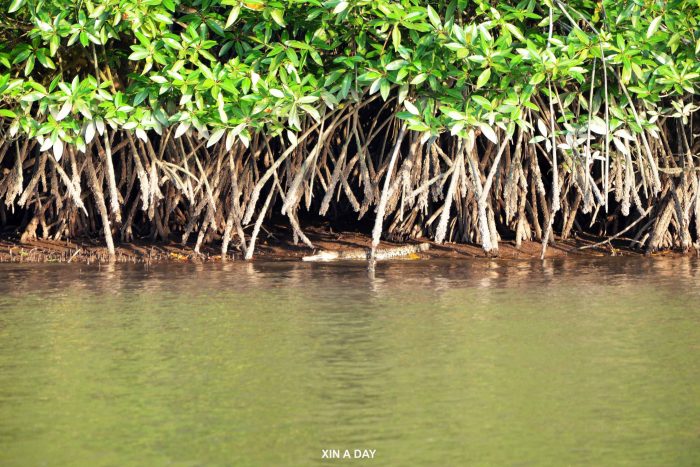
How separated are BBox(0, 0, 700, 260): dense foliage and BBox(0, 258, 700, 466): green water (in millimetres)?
994

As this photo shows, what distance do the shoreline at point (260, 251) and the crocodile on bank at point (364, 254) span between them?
0.10 meters

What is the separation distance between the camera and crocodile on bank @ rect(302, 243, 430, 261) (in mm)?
8253

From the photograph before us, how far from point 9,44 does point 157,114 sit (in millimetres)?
1108

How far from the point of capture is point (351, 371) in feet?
14.5

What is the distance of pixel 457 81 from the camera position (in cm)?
711

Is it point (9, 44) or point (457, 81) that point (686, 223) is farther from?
point (9, 44)

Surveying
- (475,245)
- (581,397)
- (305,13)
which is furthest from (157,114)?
(581,397)

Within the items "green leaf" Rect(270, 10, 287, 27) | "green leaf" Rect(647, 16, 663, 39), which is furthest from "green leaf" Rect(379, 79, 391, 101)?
"green leaf" Rect(647, 16, 663, 39)

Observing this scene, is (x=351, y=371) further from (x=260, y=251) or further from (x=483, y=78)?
(x=260, y=251)

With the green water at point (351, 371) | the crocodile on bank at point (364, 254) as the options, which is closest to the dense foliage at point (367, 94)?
the crocodile on bank at point (364, 254)

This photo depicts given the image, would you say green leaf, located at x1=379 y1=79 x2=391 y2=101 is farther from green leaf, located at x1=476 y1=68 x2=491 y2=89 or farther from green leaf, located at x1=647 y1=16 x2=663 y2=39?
green leaf, located at x1=647 y1=16 x2=663 y2=39

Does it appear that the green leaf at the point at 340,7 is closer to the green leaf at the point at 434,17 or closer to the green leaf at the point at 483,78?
the green leaf at the point at 434,17

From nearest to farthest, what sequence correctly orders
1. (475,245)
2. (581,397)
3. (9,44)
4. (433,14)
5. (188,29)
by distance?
(581,397) < (433,14) < (188,29) < (9,44) < (475,245)

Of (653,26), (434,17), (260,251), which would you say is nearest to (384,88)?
(434,17)
